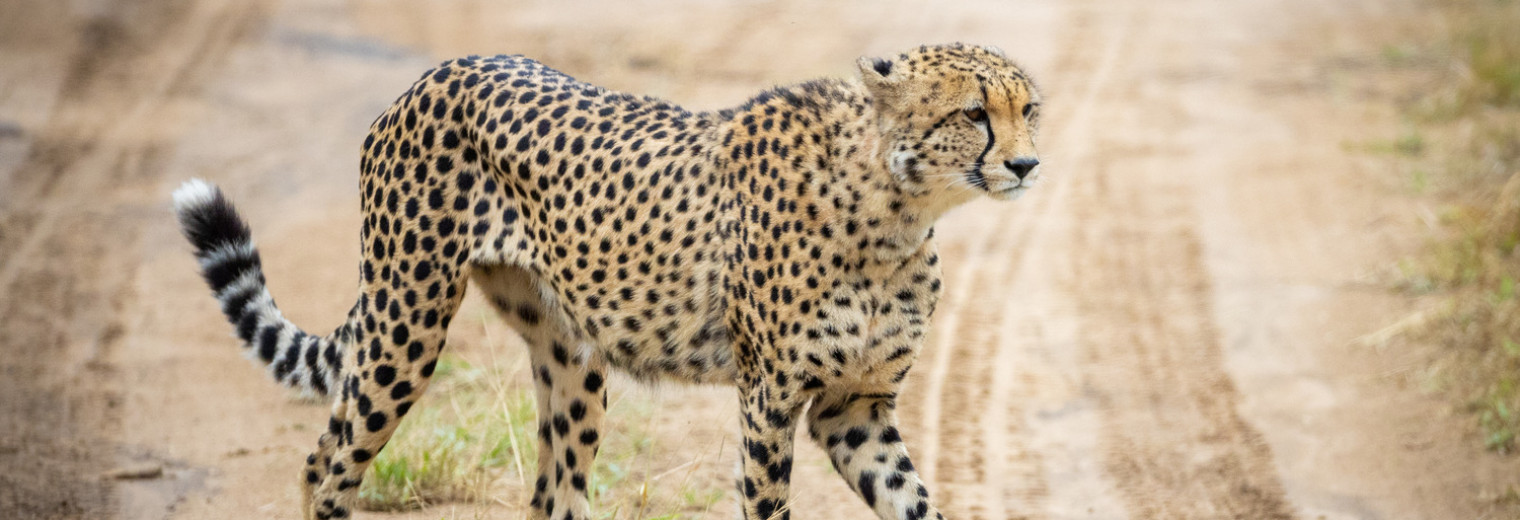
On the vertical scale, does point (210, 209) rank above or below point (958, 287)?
above

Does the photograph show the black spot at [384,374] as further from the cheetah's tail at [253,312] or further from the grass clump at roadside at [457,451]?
the grass clump at roadside at [457,451]

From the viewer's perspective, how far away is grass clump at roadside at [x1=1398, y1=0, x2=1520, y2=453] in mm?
5764

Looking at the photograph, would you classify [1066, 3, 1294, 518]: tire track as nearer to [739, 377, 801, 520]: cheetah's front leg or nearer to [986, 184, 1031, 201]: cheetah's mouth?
[739, 377, 801, 520]: cheetah's front leg

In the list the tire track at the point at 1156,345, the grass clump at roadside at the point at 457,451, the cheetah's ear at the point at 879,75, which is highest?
the cheetah's ear at the point at 879,75

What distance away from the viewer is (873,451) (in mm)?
3631

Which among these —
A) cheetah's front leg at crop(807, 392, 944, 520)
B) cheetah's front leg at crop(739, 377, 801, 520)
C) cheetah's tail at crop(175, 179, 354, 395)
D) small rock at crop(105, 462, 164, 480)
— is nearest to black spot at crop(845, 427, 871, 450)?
cheetah's front leg at crop(807, 392, 944, 520)

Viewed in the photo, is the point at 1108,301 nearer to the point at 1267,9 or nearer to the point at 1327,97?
the point at 1327,97

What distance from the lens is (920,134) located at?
3342 mm

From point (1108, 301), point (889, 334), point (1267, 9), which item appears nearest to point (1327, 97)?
point (1267, 9)

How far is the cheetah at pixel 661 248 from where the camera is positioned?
135 inches

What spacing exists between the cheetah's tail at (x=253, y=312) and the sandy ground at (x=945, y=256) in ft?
2.37

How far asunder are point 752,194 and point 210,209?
1557 mm

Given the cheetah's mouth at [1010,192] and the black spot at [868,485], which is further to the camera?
the black spot at [868,485]

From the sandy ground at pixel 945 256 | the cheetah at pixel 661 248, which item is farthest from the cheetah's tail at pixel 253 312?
the sandy ground at pixel 945 256
